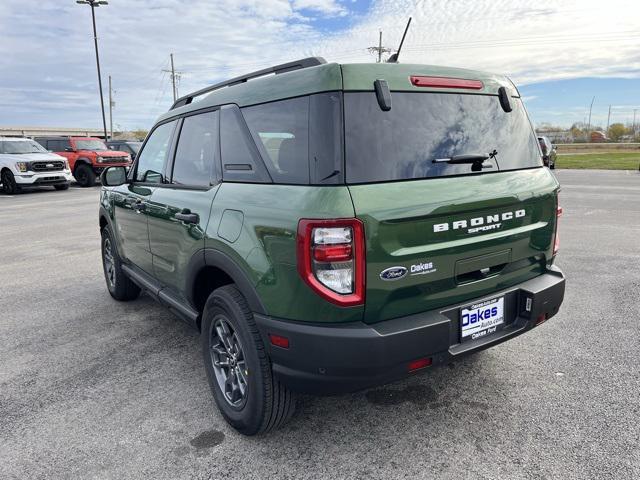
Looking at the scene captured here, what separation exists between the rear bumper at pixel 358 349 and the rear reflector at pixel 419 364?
23mm

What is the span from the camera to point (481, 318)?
2484 mm

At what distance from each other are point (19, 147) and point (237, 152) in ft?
58.7

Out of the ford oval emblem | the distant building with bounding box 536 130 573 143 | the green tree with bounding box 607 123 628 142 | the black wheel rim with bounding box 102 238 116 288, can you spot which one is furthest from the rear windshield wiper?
the green tree with bounding box 607 123 628 142

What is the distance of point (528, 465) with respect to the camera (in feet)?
7.63

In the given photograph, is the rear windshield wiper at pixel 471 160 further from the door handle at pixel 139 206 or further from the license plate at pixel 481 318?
the door handle at pixel 139 206

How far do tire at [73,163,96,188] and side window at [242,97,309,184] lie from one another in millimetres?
19010

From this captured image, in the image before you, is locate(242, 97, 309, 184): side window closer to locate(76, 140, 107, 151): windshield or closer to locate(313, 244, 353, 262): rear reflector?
locate(313, 244, 353, 262): rear reflector

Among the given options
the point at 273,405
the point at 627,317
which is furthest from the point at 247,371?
the point at 627,317

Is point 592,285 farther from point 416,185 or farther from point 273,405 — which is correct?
point 273,405

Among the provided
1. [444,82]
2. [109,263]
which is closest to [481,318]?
[444,82]

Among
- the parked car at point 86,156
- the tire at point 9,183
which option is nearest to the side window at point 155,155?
the tire at point 9,183

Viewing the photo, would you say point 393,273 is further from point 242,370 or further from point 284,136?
point 242,370

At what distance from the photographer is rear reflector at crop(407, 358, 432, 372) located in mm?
2221

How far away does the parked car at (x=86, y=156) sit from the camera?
19.0m
